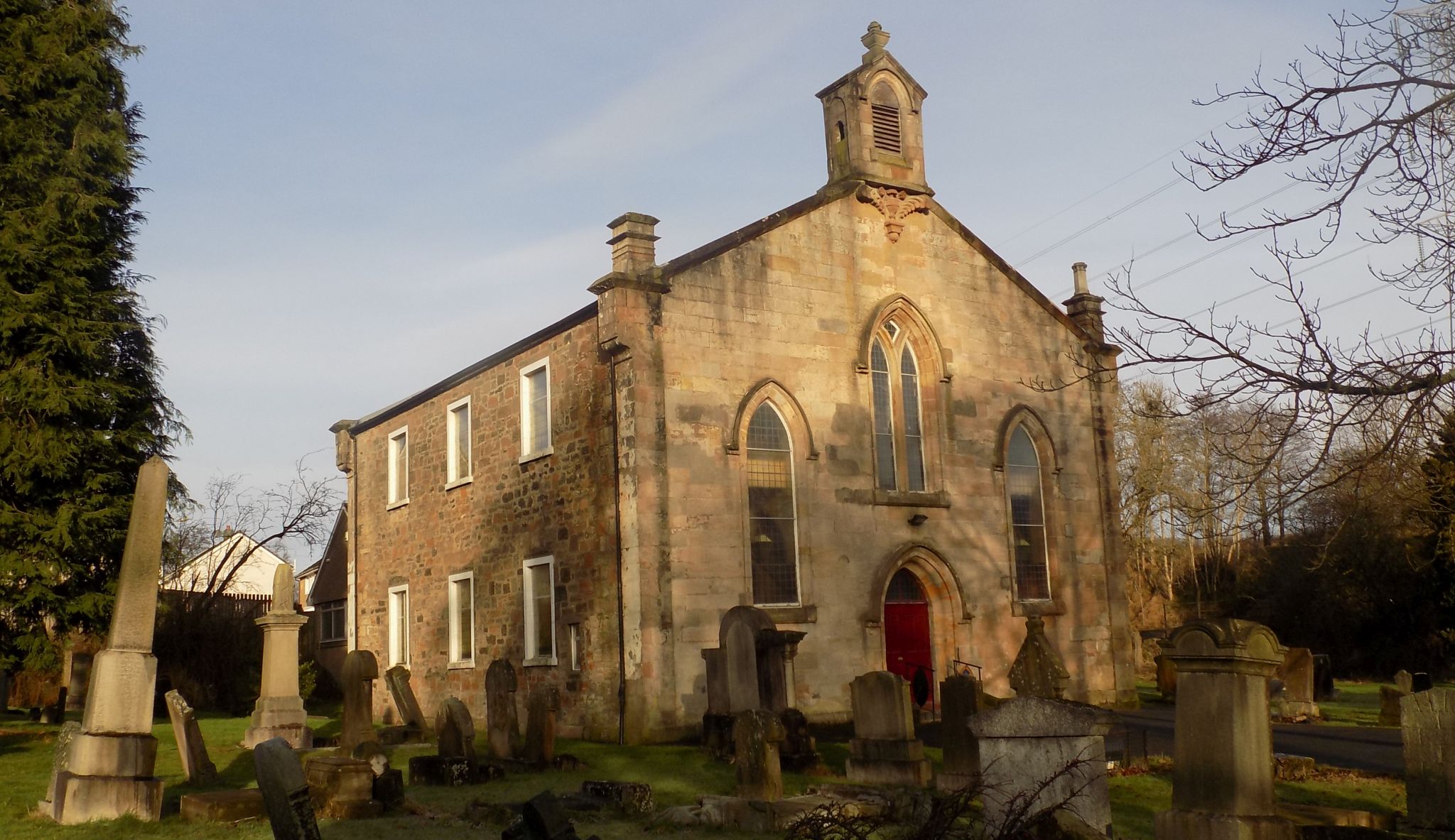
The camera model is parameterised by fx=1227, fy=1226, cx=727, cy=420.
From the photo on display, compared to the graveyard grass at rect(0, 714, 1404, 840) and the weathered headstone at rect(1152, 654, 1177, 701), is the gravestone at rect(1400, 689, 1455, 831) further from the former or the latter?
the weathered headstone at rect(1152, 654, 1177, 701)

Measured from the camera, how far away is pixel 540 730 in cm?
1589

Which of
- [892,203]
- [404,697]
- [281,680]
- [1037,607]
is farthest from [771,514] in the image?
[281,680]

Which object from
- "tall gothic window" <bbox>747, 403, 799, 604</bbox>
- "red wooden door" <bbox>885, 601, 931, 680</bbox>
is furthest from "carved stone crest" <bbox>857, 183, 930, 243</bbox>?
"red wooden door" <bbox>885, 601, 931, 680</bbox>

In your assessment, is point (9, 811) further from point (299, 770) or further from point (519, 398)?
point (519, 398)

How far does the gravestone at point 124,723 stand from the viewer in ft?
36.8

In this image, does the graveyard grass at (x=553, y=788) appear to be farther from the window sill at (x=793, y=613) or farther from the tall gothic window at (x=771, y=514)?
the tall gothic window at (x=771, y=514)

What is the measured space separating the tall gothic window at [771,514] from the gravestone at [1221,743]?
457 inches

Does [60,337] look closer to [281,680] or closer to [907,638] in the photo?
[281,680]

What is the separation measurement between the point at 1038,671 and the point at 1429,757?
7.42 metres

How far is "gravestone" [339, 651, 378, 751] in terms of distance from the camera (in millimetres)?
17422

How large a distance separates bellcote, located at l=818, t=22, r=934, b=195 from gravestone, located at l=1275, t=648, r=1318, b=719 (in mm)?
10468

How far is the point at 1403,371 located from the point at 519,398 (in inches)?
653

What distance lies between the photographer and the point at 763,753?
12148 mm

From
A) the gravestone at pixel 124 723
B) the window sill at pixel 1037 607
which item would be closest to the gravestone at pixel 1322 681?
the window sill at pixel 1037 607
